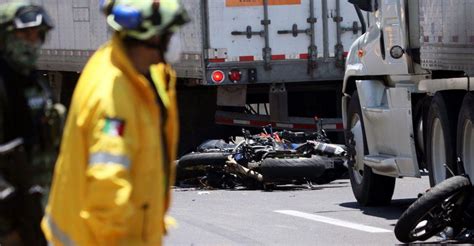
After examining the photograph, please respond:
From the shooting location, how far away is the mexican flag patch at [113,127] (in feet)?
15.1

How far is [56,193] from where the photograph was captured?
15.8ft

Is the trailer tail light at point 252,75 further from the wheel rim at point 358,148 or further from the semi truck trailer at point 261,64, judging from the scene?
the wheel rim at point 358,148

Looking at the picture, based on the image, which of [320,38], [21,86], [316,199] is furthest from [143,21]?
[320,38]

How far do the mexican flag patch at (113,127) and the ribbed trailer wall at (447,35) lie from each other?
6.23m

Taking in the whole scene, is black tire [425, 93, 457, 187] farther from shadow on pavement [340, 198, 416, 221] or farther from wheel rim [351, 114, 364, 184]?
wheel rim [351, 114, 364, 184]

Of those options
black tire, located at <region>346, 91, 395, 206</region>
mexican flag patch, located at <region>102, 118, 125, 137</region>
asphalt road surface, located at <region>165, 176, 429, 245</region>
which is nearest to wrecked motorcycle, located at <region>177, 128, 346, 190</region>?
asphalt road surface, located at <region>165, 176, 429, 245</region>

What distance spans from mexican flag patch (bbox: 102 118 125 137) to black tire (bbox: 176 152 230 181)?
12.4 m

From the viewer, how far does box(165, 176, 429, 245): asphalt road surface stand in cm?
1150

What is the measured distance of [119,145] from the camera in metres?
4.59

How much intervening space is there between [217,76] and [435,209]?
8.57 metres

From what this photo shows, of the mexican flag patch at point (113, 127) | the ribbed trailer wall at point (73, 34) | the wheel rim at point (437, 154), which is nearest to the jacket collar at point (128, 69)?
the mexican flag patch at point (113, 127)

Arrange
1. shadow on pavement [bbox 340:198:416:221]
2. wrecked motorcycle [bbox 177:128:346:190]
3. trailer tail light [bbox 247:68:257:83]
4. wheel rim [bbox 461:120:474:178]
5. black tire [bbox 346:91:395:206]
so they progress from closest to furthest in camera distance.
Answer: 1. wheel rim [bbox 461:120:474:178]
2. shadow on pavement [bbox 340:198:416:221]
3. black tire [bbox 346:91:395:206]
4. wrecked motorcycle [bbox 177:128:346:190]
5. trailer tail light [bbox 247:68:257:83]

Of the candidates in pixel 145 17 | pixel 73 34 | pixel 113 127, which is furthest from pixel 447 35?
pixel 73 34

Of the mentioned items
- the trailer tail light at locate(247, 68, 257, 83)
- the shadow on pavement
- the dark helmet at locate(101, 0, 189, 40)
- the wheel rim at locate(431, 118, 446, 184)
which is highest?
the dark helmet at locate(101, 0, 189, 40)
